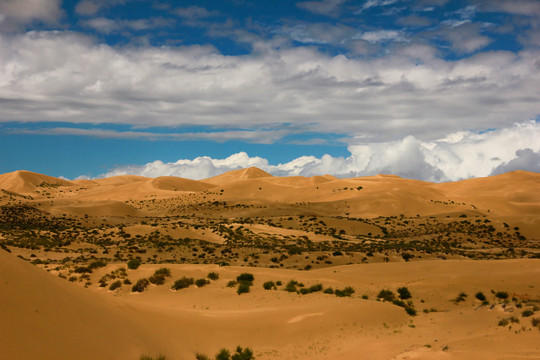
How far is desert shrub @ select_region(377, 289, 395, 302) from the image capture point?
19.8m

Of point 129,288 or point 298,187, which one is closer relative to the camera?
point 129,288

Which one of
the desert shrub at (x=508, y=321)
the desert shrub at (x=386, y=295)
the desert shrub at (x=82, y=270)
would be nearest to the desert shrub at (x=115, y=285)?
the desert shrub at (x=82, y=270)

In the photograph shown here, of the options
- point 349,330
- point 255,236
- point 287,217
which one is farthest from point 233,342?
point 287,217

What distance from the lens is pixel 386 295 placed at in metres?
20.2

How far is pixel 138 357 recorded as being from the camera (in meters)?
8.28

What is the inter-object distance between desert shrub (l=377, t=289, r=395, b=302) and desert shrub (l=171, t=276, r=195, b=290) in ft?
31.8

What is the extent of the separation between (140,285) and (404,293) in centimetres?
1361

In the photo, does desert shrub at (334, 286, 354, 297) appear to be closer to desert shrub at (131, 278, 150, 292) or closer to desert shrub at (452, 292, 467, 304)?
desert shrub at (452, 292, 467, 304)

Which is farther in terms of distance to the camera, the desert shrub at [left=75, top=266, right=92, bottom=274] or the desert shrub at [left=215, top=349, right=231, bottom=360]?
the desert shrub at [left=75, top=266, right=92, bottom=274]

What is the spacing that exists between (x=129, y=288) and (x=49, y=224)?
4523 centimetres

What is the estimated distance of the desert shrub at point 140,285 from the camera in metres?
20.9

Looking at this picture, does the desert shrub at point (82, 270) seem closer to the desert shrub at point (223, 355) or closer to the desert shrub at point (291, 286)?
the desert shrub at point (291, 286)

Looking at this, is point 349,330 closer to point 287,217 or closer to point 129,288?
point 129,288

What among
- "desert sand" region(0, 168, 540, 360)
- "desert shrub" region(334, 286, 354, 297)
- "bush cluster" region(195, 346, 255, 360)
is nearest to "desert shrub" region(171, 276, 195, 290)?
"desert sand" region(0, 168, 540, 360)
